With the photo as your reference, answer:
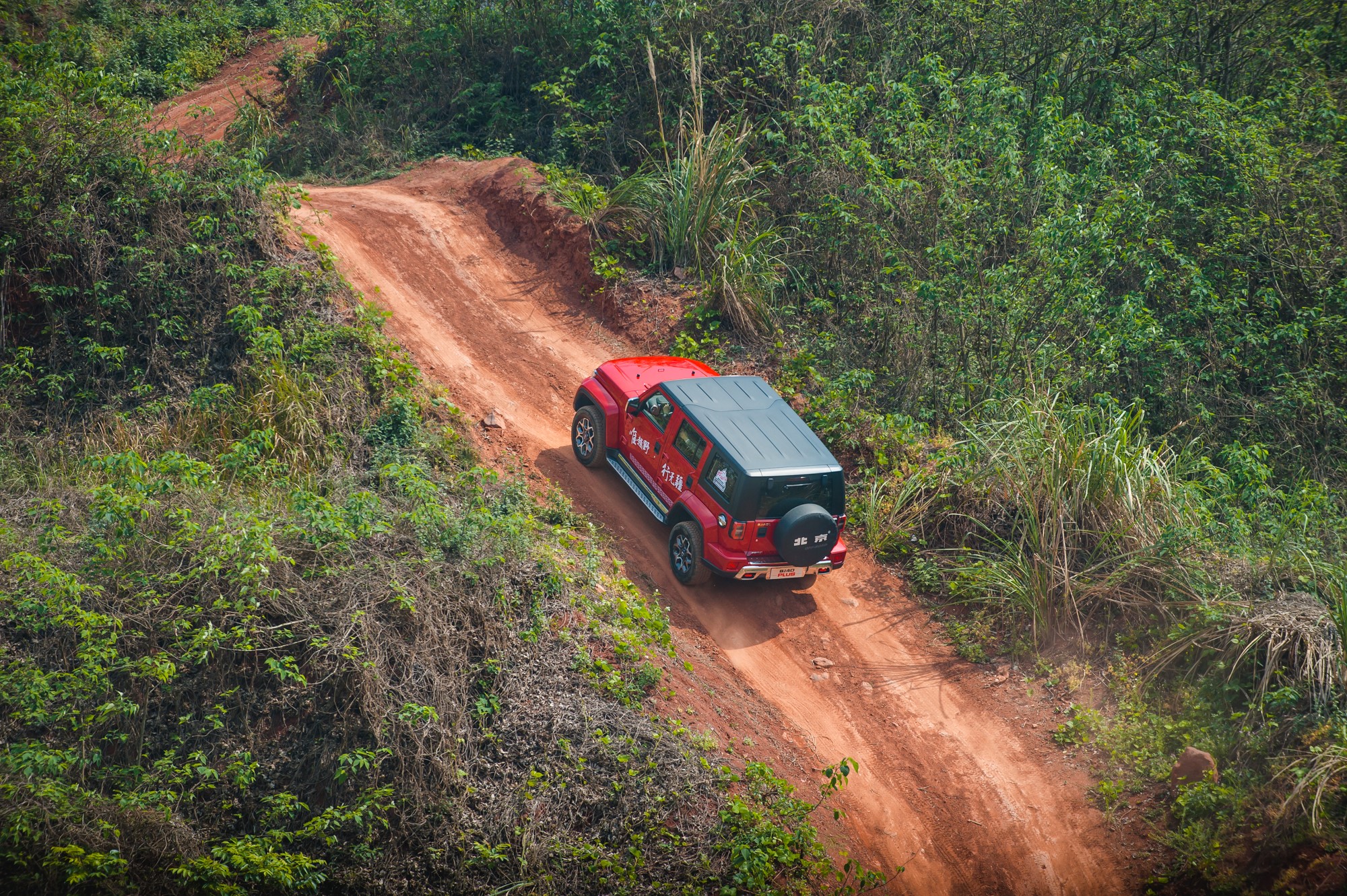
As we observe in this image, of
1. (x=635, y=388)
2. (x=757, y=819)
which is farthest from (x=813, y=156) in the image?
(x=757, y=819)

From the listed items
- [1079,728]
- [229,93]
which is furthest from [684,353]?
[229,93]

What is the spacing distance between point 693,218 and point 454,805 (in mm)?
10954

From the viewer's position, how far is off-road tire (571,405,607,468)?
11391 mm

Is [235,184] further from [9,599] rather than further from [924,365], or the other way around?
[924,365]

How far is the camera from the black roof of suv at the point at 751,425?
31.1 ft

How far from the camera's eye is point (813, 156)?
49.3 feet

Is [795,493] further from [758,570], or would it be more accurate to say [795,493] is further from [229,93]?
[229,93]

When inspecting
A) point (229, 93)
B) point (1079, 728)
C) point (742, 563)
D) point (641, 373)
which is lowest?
point (1079, 728)

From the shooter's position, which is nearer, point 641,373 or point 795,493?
point 795,493

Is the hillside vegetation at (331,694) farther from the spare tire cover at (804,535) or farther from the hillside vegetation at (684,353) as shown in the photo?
the spare tire cover at (804,535)

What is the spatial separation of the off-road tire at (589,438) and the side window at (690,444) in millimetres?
1528

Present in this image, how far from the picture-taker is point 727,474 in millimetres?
9461

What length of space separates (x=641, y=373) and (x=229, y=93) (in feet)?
59.4

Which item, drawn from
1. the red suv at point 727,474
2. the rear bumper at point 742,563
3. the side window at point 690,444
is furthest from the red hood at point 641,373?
the rear bumper at point 742,563
